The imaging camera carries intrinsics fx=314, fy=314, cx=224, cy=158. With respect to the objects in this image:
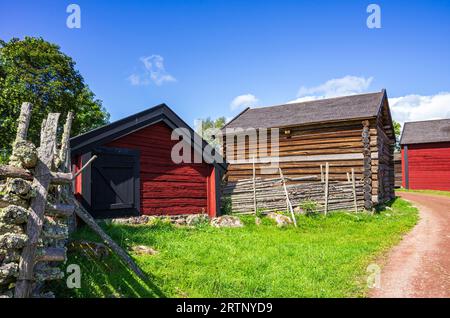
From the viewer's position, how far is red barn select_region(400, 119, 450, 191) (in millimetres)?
27172

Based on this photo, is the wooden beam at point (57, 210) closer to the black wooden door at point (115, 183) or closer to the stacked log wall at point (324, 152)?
the black wooden door at point (115, 183)

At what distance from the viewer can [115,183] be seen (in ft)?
33.7

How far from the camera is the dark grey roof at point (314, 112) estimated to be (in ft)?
52.5

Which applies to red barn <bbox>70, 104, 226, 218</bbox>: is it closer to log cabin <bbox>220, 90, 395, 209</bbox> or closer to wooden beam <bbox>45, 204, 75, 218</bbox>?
log cabin <bbox>220, 90, 395, 209</bbox>

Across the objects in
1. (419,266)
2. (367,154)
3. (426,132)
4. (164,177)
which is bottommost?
(419,266)

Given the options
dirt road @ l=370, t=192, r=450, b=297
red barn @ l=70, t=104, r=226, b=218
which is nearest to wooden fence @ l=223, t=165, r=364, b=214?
red barn @ l=70, t=104, r=226, b=218

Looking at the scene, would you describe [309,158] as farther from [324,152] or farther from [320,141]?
[320,141]

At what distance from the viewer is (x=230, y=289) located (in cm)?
542

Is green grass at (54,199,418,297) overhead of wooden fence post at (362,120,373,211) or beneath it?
beneath

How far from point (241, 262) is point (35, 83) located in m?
24.4

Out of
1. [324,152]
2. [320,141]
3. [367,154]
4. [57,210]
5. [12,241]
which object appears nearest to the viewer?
[12,241]

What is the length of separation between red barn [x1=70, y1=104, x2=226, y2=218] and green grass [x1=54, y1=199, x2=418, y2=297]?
3.36 feet

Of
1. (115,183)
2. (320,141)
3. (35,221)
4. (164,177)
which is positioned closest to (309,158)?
(320,141)

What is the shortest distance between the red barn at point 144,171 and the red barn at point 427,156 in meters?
23.0
